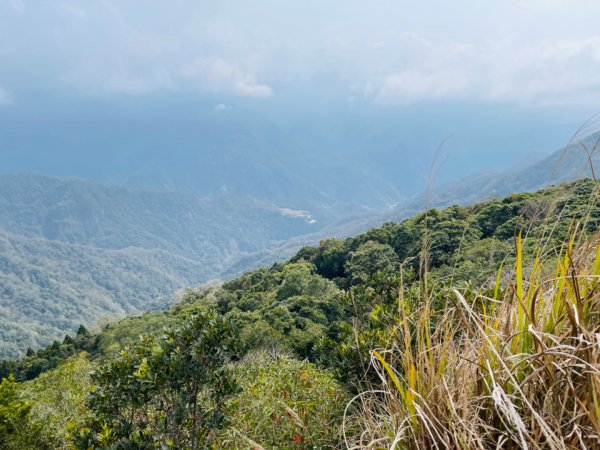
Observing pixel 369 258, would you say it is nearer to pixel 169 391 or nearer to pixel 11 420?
pixel 11 420

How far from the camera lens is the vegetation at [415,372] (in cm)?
134

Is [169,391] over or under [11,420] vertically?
over

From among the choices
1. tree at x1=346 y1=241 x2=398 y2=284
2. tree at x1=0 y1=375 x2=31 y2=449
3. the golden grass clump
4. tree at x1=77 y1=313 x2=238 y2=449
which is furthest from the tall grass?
tree at x1=346 y1=241 x2=398 y2=284

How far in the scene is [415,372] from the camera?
1.56 m

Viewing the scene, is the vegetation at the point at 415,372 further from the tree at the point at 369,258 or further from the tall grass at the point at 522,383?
the tree at the point at 369,258

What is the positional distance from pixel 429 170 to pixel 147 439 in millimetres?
3095

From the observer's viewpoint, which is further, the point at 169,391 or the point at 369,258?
the point at 369,258

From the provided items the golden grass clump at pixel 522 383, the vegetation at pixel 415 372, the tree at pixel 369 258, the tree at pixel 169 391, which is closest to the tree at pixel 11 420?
the vegetation at pixel 415 372

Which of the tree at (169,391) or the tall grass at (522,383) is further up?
the tall grass at (522,383)

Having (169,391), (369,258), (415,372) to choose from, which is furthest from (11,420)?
(369,258)

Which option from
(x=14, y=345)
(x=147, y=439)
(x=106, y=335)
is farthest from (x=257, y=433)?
(x=14, y=345)

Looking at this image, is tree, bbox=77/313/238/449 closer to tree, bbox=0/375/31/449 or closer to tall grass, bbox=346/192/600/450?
tall grass, bbox=346/192/600/450

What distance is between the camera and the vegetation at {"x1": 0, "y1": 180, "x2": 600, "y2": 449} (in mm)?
1337

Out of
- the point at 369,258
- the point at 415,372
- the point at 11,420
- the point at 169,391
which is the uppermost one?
the point at 415,372
